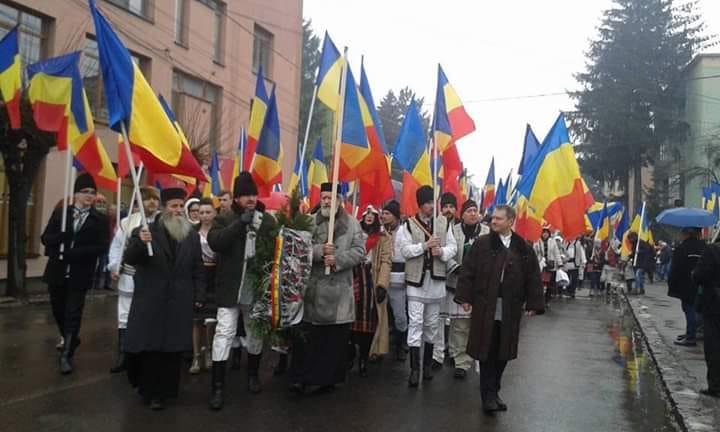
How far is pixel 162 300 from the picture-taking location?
586 cm

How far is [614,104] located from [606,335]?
1269 inches

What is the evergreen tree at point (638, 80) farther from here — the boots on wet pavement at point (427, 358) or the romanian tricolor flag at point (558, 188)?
the boots on wet pavement at point (427, 358)

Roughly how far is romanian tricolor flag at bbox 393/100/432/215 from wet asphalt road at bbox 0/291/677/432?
2415 millimetres

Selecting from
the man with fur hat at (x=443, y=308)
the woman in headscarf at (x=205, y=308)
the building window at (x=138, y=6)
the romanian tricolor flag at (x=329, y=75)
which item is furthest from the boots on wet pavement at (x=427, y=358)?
the building window at (x=138, y=6)

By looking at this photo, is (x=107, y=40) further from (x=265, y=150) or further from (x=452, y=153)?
(x=452, y=153)

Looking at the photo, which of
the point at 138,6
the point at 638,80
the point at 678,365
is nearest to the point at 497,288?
the point at 678,365

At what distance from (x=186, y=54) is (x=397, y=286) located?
16.5m

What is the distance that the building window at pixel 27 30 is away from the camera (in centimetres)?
1616

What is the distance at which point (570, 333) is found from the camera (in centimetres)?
1206

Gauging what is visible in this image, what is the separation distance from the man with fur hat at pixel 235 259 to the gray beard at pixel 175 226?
28 cm

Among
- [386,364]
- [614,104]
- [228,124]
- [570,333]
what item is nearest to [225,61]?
[228,124]

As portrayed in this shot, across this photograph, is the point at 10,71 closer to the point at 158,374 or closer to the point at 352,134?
the point at 352,134

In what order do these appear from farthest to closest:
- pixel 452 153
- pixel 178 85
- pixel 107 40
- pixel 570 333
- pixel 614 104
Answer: pixel 614 104, pixel 178 85, pixel 570 333, pixel 452 153, pixel 107 40

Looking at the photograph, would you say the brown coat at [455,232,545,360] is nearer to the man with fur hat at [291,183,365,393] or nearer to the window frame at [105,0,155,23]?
the man with fur hat at [291,183,365,393]
